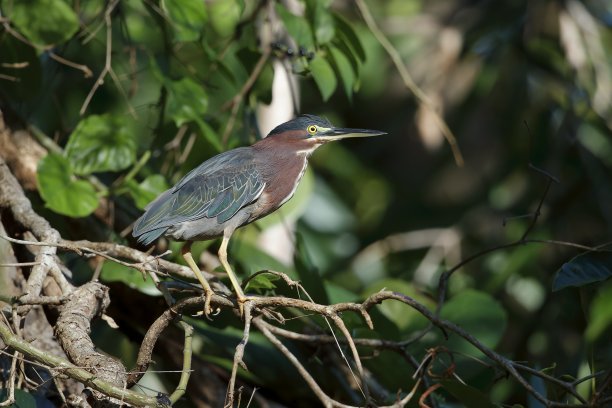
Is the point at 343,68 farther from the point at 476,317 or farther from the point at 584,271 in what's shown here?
the point at 584,271

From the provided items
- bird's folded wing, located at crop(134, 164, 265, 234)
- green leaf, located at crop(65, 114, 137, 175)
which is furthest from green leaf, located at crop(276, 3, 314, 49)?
green leaf, located at crop(65, 114, 137, 175)

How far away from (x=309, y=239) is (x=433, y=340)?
8.59 ft

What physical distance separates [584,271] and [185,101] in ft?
5.51

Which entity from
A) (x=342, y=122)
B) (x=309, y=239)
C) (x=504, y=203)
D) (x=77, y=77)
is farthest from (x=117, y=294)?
(x=342, y=122)

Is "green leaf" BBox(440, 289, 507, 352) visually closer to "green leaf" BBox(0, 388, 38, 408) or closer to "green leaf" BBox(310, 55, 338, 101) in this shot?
"green leaf" BBox(310, 55, 338, 101)

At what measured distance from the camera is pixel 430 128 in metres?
7.66

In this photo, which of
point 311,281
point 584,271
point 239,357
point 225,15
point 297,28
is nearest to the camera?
point 239,357

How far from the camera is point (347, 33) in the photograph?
3697 millimetres

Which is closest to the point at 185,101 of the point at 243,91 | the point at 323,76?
the point at 243,91

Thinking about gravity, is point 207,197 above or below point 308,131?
below

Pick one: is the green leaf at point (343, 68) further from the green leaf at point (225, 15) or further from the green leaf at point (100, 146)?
the green leaf at point (100, 146)

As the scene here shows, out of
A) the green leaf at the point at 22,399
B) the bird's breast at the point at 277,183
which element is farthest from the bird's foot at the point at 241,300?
the green leaf at the point at 22,399

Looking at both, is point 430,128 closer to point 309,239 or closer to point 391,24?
point 391,24

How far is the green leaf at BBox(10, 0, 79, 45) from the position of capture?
3.27 meters
